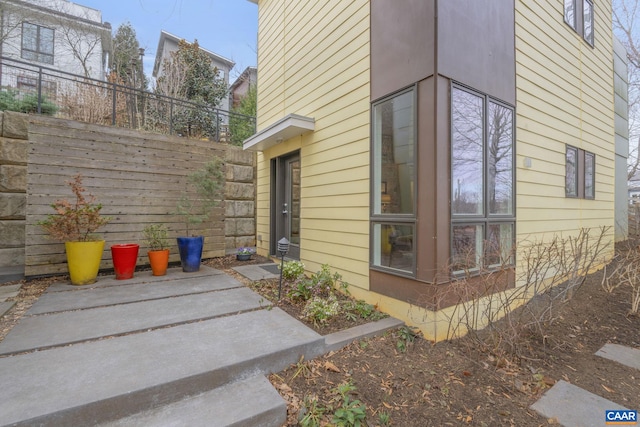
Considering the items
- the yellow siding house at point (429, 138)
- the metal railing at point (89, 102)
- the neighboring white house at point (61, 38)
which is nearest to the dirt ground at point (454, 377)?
the yellow siding house at point (429, 138)

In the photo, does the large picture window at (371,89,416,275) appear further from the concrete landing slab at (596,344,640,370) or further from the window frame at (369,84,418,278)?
the concrete landing slab at (596,344,640,370)

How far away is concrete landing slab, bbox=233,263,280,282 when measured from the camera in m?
4.55

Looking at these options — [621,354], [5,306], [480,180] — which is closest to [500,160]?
[480,180]

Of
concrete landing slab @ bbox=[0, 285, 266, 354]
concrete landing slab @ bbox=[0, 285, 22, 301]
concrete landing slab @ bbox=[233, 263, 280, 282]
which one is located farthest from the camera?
concrete landing slab @ bbox=[233, 263, 280, 282]

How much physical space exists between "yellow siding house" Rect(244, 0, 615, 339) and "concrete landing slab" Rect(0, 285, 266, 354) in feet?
5.42

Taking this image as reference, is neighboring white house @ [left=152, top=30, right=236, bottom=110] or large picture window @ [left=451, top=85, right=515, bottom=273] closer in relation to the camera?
large picture window @ [left=451, top=85, right=515, bottom=273]

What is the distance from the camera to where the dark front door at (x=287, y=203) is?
5.43m

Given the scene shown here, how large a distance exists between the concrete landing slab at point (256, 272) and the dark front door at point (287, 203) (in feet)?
1.88

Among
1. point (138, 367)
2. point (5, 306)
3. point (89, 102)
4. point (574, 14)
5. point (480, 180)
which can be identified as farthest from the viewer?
point (89, 102)

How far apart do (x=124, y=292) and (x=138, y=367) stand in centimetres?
216

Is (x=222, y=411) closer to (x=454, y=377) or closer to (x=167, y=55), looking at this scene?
(x=454, y=377)

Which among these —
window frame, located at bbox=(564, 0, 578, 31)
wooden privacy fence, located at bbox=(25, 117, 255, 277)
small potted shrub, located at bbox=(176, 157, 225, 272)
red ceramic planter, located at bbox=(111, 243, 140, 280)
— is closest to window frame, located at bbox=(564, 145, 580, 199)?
window frame, located at bbox=(564, 0, 578, 31)

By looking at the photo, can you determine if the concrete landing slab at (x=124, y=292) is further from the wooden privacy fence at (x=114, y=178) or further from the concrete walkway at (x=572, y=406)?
the concrete walkway at (x=572, y=406)

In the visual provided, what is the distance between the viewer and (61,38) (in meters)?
11.4
